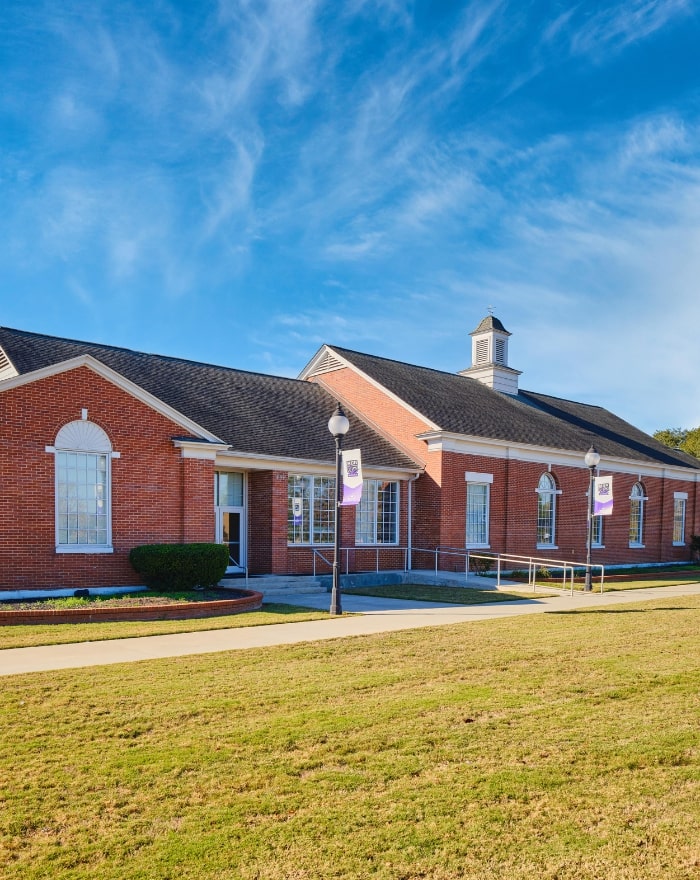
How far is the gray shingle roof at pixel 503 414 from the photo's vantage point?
2645 centimetres

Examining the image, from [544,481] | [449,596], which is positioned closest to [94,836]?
[449,596]

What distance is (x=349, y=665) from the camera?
9.47 meters

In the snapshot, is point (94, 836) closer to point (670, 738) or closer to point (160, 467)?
point (670, 738)

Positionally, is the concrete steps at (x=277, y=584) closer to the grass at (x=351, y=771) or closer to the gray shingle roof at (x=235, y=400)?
the gray shingle roof at (x=235, y=400)

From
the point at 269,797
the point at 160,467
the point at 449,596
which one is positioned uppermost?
the point at 160,467

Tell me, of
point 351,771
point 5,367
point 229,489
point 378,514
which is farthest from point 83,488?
point 351,771

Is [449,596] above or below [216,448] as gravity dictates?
below

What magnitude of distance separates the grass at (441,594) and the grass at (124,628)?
4124 millimetres

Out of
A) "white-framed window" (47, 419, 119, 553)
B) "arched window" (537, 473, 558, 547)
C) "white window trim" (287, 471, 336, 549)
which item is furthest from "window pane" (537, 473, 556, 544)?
"white-framed window" (47, 419, 119, 553)

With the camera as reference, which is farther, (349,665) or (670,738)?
(349,665)

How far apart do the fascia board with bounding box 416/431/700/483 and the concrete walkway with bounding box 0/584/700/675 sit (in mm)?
6593

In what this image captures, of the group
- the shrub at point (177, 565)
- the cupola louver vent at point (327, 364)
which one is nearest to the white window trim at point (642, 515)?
the cupola louver vent at point (327, 364)

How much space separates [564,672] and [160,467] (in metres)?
10.9

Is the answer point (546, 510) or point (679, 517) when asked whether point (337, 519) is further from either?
point (679, 517)
